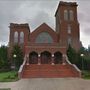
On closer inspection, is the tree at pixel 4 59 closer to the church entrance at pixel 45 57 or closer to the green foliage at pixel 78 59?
the church entrance at pixel 45 57

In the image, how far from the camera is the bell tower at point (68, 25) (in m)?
55.0

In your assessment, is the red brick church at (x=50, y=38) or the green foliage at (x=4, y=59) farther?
the red brick church at (x=50, y=38)

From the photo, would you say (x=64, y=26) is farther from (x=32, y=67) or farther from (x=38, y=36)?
(x=32, y=67)

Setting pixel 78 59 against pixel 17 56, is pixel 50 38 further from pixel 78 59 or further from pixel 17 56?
pixel 17 56

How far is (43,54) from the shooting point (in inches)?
2116

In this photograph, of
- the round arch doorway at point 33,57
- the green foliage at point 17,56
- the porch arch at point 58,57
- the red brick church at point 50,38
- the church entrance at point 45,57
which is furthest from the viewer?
the church entrance at point 45,57

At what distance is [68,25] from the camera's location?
56062mm

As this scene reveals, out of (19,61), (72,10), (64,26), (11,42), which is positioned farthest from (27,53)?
(72,10)

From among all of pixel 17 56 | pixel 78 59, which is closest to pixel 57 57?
pixel 78 59

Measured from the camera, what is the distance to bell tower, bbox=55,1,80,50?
55.0 meters

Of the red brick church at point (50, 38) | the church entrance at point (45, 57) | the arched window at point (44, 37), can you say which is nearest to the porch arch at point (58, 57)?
the red brick church at point (50, 38)

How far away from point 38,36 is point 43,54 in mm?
5015

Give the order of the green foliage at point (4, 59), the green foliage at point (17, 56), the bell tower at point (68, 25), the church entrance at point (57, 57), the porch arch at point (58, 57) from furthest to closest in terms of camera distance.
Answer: the bell tower at point (68, 25) → the church entrance at point (57, 57) → the porch arch at point (58, 57) → the green foliage at point (17, 56) → the green foliage at point (4, 59)

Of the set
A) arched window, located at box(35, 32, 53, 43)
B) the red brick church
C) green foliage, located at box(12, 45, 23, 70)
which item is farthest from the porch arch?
green foliage, located at box(12, 45, 23, 70)
